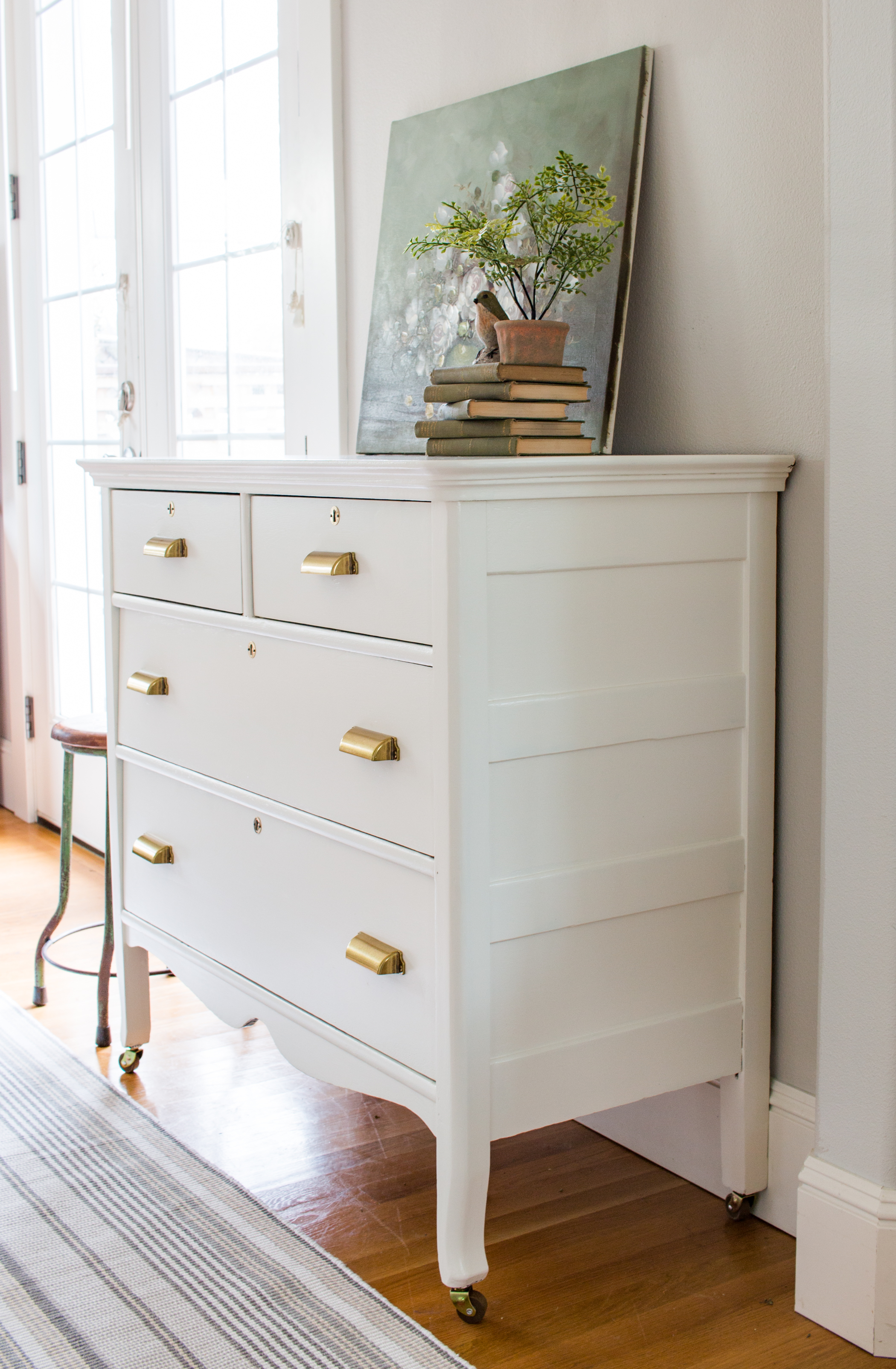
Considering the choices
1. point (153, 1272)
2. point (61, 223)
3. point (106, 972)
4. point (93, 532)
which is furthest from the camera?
point (61, 223)

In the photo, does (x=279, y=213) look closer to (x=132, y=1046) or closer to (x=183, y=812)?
(x=183, y=812)

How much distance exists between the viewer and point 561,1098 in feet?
5.11

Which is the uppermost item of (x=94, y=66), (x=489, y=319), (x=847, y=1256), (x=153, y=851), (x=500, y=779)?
(x=94, y=66)

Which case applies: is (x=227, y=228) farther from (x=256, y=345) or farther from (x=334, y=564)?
(x=334, y=564)

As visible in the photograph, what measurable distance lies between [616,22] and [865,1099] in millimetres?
1425

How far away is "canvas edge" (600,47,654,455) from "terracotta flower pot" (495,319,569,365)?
194 millimetres

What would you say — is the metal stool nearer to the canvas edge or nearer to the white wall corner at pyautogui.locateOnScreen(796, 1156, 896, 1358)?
the canvas edge

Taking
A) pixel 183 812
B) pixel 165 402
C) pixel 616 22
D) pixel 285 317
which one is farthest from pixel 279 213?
pixel 183 812

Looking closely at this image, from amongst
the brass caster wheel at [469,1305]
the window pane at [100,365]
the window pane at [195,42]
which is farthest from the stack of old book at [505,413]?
the window pane at [100,365]

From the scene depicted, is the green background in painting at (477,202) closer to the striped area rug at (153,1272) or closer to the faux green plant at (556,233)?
the faux green plant at (556,233)

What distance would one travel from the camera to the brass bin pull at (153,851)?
81.7 inches

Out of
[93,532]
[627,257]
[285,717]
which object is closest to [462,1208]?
[285,717]

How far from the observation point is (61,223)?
12.0ft

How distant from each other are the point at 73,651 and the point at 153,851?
1722 millimetres
